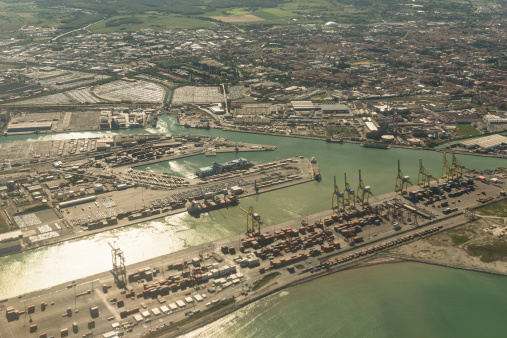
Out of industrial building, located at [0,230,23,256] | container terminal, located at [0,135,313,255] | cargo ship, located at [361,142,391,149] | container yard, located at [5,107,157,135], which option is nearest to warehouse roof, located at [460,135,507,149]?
cargo ship, located at [361,142,391,149]

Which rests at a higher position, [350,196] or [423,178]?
[423,178]

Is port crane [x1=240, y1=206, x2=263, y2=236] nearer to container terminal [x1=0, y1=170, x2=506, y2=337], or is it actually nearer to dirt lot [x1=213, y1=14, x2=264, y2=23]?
container terminal [x1=0, y1=170, x2=506, y2=337]

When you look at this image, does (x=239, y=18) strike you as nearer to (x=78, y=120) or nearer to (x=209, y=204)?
(x=78, y=120)

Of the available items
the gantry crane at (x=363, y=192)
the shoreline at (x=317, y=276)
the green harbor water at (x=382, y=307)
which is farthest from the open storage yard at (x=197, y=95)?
the green harbor water at (x=382, y=307)

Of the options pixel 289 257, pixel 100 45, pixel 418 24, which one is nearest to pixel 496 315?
pixel 289 257

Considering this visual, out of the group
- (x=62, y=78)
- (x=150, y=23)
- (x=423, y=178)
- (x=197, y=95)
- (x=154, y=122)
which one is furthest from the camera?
(x=150, y=23)

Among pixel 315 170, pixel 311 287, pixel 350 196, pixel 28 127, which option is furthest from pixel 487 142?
pixel 28 127

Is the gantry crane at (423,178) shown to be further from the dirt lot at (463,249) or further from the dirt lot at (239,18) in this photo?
the dirt lot at (239,18)

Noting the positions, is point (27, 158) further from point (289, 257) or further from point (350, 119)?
point (350, 119)
